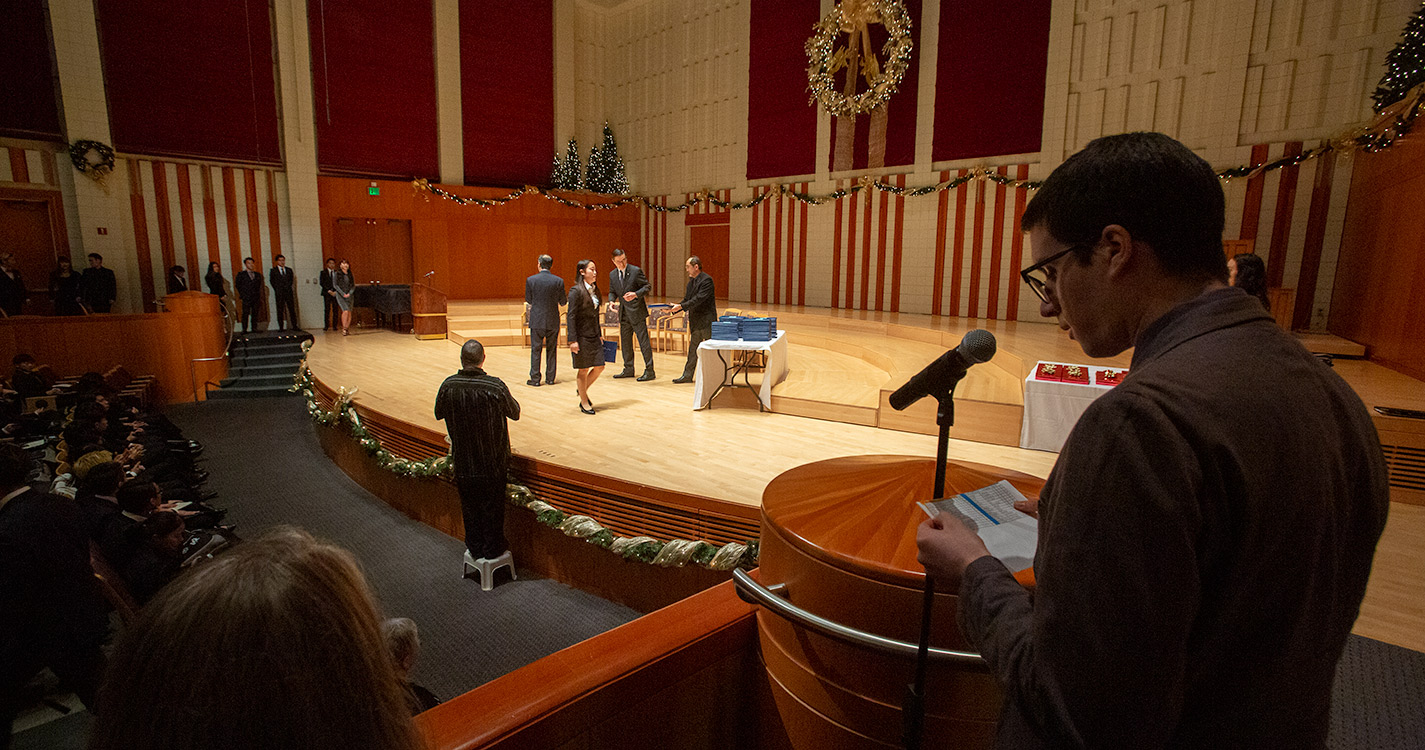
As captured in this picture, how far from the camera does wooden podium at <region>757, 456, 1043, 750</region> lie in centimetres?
112

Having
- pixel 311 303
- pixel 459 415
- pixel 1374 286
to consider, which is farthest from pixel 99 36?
pixel 1374 286

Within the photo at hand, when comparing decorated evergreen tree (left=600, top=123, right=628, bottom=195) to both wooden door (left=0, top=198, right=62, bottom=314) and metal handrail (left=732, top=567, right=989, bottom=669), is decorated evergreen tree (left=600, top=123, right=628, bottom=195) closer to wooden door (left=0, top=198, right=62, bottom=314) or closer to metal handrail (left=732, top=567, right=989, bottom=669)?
wooden door (left=0, top=198, right=62, bottom=314)

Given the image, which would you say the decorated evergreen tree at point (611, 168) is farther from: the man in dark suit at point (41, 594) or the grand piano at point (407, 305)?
the man in dark suit at point (41, 594)

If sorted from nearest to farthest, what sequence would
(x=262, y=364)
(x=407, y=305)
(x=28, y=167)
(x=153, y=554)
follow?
(x=153, y=554)
(x=28, y=167)
(x=262, y=364)
(x=407, y=305)

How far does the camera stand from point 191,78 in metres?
10.6

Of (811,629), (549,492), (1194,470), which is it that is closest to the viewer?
(1194,470)

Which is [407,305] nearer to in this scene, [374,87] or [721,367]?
[374,87]

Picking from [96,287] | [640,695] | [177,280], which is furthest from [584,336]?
[96,287]

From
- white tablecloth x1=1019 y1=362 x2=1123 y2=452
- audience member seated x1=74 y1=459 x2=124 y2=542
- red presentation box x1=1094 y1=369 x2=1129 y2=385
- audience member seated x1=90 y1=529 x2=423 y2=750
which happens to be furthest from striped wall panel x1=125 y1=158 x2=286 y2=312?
audience member seated x1=90 y1=529 x2=423 y2=750

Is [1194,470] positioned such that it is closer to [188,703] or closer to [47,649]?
[188,703]

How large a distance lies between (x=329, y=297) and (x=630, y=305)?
718cm

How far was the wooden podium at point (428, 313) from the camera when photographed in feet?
34.2

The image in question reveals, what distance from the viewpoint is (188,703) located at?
0.60 m

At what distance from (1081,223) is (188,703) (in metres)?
1.04
